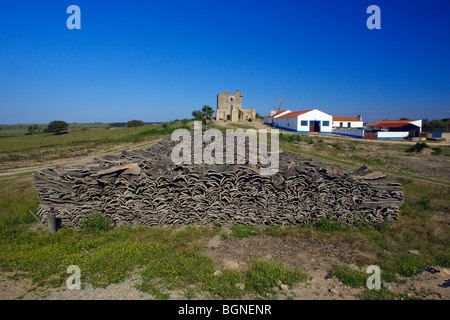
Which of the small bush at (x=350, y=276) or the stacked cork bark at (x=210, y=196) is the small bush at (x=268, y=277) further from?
the stacked cork bark at (x=210, y=196)

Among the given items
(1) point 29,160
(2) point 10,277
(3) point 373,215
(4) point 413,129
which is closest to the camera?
(2) point 10,277

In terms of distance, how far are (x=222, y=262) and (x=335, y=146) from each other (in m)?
29.1

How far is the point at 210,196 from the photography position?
8.98 metres

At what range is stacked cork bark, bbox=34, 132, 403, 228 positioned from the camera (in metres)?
8.88

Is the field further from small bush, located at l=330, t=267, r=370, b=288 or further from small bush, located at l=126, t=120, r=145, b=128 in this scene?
small bush, located at l=126, t=120, r=145, b=128

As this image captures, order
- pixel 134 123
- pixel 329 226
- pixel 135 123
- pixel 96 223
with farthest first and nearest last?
pixel 134 123 → pixel 135 123 → pixel 329 226 → pixel 96 223

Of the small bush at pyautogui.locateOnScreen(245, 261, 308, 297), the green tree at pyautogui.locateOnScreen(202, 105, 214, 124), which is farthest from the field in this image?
the green tree at pyautogui.locateOnScreen(202, 105, 214, 124)

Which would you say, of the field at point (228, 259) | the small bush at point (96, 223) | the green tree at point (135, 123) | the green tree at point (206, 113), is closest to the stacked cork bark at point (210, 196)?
the small bush at point (96, 223)

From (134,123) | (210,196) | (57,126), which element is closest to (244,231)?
(210,196)

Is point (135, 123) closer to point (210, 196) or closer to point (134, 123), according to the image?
point (134, 123)

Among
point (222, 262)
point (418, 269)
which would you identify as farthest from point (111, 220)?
point (418, 269)

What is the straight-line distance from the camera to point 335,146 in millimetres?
31375

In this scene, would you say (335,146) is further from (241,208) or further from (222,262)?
(222,262)

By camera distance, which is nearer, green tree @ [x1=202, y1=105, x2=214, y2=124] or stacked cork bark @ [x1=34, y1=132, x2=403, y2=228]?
stacked cork bark @ [x1=34, y1=132, x2=403, y2=228]
